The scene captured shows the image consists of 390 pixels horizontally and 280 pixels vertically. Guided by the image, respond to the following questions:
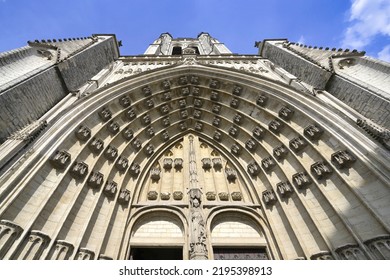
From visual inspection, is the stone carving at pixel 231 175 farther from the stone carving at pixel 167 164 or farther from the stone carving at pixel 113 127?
the stone carving at pixel 113 127

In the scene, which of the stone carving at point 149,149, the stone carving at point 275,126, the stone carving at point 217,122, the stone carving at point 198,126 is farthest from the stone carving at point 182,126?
the stone carving at point 275,126

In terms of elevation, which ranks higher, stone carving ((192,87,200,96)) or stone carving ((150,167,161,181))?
→ stone carving ((192,87,200,96))

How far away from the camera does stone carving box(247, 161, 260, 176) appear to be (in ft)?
24.5

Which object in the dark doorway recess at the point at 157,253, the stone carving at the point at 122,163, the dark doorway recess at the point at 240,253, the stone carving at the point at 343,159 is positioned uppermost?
the stone carving at the point at 122,163

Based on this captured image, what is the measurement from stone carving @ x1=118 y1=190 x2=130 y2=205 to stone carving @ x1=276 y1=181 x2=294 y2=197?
4.11 metres

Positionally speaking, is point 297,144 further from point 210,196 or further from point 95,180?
point 95,180

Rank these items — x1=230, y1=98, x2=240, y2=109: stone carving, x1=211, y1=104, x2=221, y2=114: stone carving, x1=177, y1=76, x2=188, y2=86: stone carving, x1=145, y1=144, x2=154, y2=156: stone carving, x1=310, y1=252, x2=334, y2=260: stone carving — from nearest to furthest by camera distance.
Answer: x1=310, y1=252, x2=334, y2=260: stone carving, x1=145, y1=144, x2=154, y2=156: stone carving, x1=230, y1=98, x2=240, y2=109: stone carving, x1=211, y1=104, x2=221, y2=114: stone carving, x1=177, y1=76, x2=188, y2=86: stone carving

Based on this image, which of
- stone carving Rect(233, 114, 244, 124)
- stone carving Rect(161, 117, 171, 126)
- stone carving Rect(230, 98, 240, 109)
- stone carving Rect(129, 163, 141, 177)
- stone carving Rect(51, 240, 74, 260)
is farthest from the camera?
stone carving Rect(161, 117, 171, 126)

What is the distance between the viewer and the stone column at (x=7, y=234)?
12.1 ft

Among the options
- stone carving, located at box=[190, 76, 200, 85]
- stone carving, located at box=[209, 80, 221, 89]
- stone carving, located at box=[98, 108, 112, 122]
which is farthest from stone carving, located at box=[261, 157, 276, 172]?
stone carving, located at box=[98, 108, 112, 122]

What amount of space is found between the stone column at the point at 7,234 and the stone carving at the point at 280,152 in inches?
243

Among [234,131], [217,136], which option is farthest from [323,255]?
[217,136]

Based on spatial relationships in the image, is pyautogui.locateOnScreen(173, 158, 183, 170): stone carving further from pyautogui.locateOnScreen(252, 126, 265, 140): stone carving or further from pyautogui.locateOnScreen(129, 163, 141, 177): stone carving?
pyautogui.locateOnScreen(252, 126, 265, 140): stone carving
